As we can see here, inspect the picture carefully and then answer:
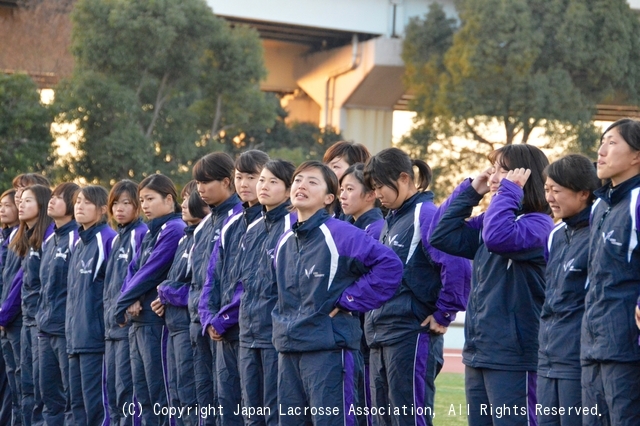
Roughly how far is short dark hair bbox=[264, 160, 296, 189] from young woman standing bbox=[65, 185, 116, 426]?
2.30m

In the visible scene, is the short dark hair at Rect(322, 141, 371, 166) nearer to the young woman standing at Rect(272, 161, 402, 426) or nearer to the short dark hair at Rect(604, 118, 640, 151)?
the young woman standing at Rect(272, 161, 402, 426)

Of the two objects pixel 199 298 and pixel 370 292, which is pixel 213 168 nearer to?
pixel 199 298

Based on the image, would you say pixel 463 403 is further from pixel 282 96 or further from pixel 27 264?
pixel 282 96

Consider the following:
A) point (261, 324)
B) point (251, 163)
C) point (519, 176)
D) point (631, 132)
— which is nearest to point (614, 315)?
point (631, 132)

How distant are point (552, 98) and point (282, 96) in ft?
30.3

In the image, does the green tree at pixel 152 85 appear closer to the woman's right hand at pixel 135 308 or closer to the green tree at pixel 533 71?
the green tree at pixel 533 71

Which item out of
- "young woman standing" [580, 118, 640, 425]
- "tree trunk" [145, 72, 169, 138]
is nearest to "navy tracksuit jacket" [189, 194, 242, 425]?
"young woman standing" [580, 118, 640, 425]

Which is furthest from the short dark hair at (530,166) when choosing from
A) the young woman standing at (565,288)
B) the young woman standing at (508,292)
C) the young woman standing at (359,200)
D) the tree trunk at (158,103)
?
the tree trunk at (158,103)

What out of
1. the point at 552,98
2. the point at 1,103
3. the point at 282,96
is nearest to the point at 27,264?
the point at 1,103

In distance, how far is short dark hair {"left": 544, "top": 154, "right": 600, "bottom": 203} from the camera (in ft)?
14.9

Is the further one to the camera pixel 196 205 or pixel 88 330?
pixel 88 330

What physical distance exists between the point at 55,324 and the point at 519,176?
4.20 meters

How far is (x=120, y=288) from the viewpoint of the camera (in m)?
7.15

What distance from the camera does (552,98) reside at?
22.8 metres
